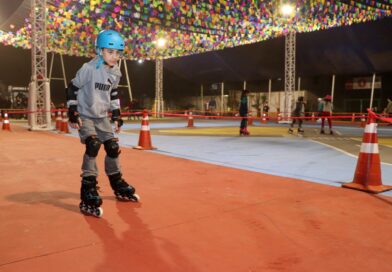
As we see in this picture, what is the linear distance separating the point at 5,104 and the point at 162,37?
43.4 ft

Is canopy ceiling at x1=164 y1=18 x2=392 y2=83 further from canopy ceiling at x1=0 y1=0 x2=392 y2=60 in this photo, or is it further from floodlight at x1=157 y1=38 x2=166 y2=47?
floodlight at x1=157 y1=38 x2=166 y2=47

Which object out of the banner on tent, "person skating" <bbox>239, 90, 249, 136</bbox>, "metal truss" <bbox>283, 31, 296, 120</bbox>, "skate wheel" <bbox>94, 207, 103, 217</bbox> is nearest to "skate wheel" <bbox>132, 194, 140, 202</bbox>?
"skate wheel" <bbox>94, 207, 103, 217</bbox>

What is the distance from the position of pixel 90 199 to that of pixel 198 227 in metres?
1.13

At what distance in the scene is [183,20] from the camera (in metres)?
26.4

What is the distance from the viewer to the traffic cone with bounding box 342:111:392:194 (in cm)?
480

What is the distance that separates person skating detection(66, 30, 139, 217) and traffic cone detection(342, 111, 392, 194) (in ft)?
10.6

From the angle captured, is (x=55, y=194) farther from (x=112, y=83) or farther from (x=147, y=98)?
(x=147, y=98)

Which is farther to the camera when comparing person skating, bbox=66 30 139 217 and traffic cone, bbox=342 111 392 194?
traffic cone, bbox=342 111 392 194

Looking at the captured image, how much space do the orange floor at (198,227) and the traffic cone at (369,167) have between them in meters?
0.27

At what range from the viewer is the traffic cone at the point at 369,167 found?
4.80m

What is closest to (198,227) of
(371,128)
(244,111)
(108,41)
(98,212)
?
(98,212)

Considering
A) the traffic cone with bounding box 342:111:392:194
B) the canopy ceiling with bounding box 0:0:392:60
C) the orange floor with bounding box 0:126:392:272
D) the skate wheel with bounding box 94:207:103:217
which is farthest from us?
the canopy ceiling with bounding box 0:0:392:60

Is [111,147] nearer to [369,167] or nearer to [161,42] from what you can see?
[369,167]

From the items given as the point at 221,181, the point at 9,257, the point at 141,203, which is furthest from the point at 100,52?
the point at 221,181
